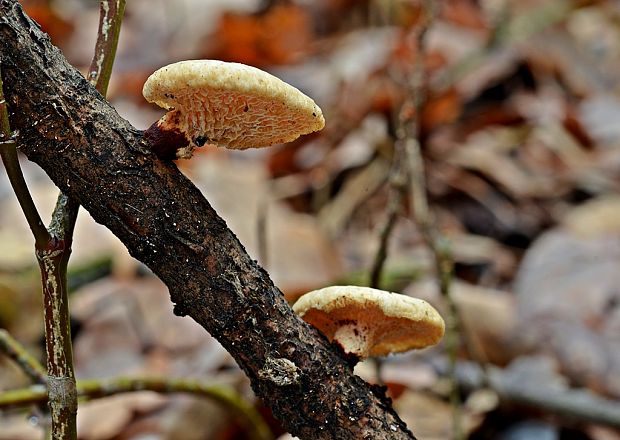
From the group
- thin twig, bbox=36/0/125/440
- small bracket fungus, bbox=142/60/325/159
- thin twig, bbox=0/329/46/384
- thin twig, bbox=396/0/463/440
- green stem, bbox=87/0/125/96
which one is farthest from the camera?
thin twig, bbox=396/0/463/440

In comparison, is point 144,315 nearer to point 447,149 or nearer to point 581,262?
point 581,262

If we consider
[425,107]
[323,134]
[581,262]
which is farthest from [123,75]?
[581,262]

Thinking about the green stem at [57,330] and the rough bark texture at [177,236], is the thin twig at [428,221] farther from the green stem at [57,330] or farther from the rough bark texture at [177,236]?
the green stem at [57,330]

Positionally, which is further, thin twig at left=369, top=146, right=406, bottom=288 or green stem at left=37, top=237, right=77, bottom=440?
thin twig at left=369, top=146, right=406, bottom=288

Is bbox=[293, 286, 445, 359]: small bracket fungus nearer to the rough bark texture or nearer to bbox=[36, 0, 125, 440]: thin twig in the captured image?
the rough bark texture

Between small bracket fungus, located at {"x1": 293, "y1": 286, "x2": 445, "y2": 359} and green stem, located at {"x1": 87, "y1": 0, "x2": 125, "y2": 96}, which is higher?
green stem, located at {"x1": 87, "y1": 0, "x2": 125, "y2": 96}

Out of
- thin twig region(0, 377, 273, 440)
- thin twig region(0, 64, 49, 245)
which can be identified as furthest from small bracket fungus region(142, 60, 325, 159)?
thin twig region(0, 377, 273, 440)

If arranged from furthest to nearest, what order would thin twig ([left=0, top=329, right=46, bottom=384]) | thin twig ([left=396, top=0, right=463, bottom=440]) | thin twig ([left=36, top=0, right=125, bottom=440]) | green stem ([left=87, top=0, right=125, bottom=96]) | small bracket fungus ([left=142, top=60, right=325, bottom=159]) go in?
1. thin twig ([left=396, top=0, right=463, bottom=440])
2. thin twig ([left=0, top=329, right=46, bottom=384])
3. green stem ([left=87, top=0, right=125, bottom=96])
4. thin twig ([left=36, top=0, right=125, bottom=440])
5. small bracket fungus ([left=142, top=60, right=325, bottom=159])
